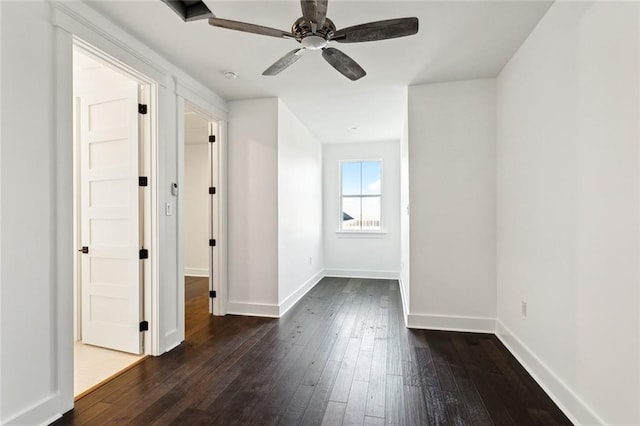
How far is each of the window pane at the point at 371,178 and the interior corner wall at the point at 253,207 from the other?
2.81 metres

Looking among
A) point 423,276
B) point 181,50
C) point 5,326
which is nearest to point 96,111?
point 181,50

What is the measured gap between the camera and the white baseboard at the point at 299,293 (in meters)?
3.90

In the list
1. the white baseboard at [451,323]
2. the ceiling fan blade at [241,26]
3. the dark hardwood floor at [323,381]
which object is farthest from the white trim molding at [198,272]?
the ceiling fan blade at [241,26]

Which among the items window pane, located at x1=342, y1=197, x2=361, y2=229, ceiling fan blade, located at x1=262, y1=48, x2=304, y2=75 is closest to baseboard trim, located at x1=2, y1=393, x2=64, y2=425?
ceiling fan blade, located at x1=262, y1=48, x2=304, y2=75

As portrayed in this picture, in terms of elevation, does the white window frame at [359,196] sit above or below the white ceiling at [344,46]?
below

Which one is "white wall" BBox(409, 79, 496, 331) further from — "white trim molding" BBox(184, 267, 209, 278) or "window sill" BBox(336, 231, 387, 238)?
"white trim molding" BBox(184, 267, 209, 278)

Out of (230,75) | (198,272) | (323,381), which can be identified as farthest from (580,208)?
(198,272)

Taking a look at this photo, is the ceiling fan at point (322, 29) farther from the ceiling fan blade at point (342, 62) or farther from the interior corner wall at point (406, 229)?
the interior corner wall at point (406, 229)

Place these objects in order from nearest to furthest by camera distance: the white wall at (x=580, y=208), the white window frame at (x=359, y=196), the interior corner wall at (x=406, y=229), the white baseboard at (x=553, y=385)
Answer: the white wall at (x=580, y=208) < the white baseboard at (x=553, y=385) < the interior corner wall at (x=406, y=229) < the white window frame at (x=359, y=196)

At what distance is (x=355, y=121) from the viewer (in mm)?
4707

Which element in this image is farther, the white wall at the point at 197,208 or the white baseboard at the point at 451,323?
the white wall at the point at 197,208

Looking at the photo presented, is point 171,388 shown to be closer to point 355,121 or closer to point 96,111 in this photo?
point 96,111

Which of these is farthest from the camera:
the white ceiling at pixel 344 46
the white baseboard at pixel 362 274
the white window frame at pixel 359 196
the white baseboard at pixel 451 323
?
the white window frame at pixel 359 196

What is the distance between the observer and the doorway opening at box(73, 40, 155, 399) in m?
→ 2.72
